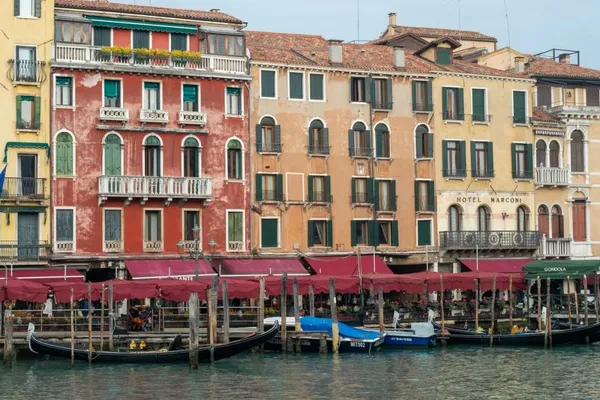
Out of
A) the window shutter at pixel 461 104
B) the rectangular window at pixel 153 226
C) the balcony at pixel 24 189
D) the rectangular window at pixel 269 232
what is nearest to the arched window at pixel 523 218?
the window shutter at pixel 461 104

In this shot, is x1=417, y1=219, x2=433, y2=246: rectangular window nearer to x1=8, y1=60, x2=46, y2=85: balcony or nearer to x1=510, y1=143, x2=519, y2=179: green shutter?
x1=510, y1=143, x2=519, y2=179: green shutter

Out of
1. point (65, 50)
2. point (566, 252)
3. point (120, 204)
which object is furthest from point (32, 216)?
point (566, 252)

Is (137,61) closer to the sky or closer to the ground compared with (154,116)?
closer to the sky

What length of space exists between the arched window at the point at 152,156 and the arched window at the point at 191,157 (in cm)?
109

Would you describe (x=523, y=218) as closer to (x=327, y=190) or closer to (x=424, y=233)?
(x=424, y=233)

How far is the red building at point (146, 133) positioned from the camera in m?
51.2

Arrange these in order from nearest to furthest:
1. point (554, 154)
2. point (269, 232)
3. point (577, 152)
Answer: point (269, 232) → point (554, 154) → point (577, 152)

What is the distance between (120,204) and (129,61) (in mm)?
5752

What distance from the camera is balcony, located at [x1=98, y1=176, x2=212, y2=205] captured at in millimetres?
51281

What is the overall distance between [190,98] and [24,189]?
7909 mm

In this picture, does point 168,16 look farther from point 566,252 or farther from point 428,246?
point 566,252

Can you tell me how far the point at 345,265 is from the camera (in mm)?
55219

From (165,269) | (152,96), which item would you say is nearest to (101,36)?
(152,96)

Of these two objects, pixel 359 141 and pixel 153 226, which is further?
pixel 359 141
